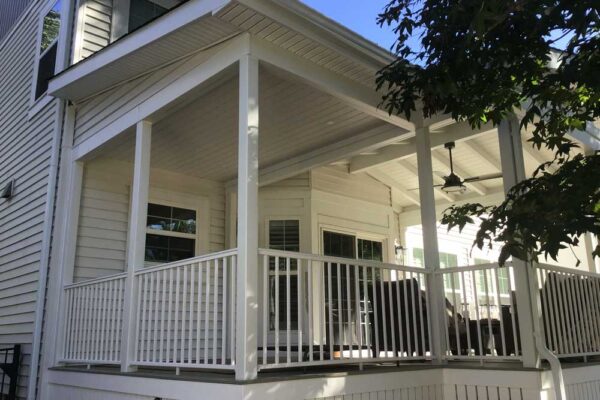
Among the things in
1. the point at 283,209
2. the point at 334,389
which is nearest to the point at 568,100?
the point at 334,389

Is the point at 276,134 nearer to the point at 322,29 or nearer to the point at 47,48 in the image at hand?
the point at 322,29

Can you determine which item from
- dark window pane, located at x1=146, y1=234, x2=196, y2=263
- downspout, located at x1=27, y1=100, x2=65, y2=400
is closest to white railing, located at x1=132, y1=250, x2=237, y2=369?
downspout, located at x1=27, y1=100, x2=65, y2=400

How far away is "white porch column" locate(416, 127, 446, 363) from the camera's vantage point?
16.6 ft

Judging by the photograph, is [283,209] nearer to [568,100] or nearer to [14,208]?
[14,208]

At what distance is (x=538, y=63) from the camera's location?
344 cm

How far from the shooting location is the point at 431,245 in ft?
17.6

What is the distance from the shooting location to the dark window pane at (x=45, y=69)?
24.1ft

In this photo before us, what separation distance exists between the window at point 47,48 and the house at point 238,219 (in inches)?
1.4

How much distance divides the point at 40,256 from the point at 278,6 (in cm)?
426

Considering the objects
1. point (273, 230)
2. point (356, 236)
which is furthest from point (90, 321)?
point (356, 236)

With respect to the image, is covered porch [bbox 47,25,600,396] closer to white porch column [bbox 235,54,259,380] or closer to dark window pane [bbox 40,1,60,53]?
white porch column [bbox 235,54,259,380]

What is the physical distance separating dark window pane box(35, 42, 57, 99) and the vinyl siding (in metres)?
0.29

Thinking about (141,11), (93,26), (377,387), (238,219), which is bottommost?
(377,387)

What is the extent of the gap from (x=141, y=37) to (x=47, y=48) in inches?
143
